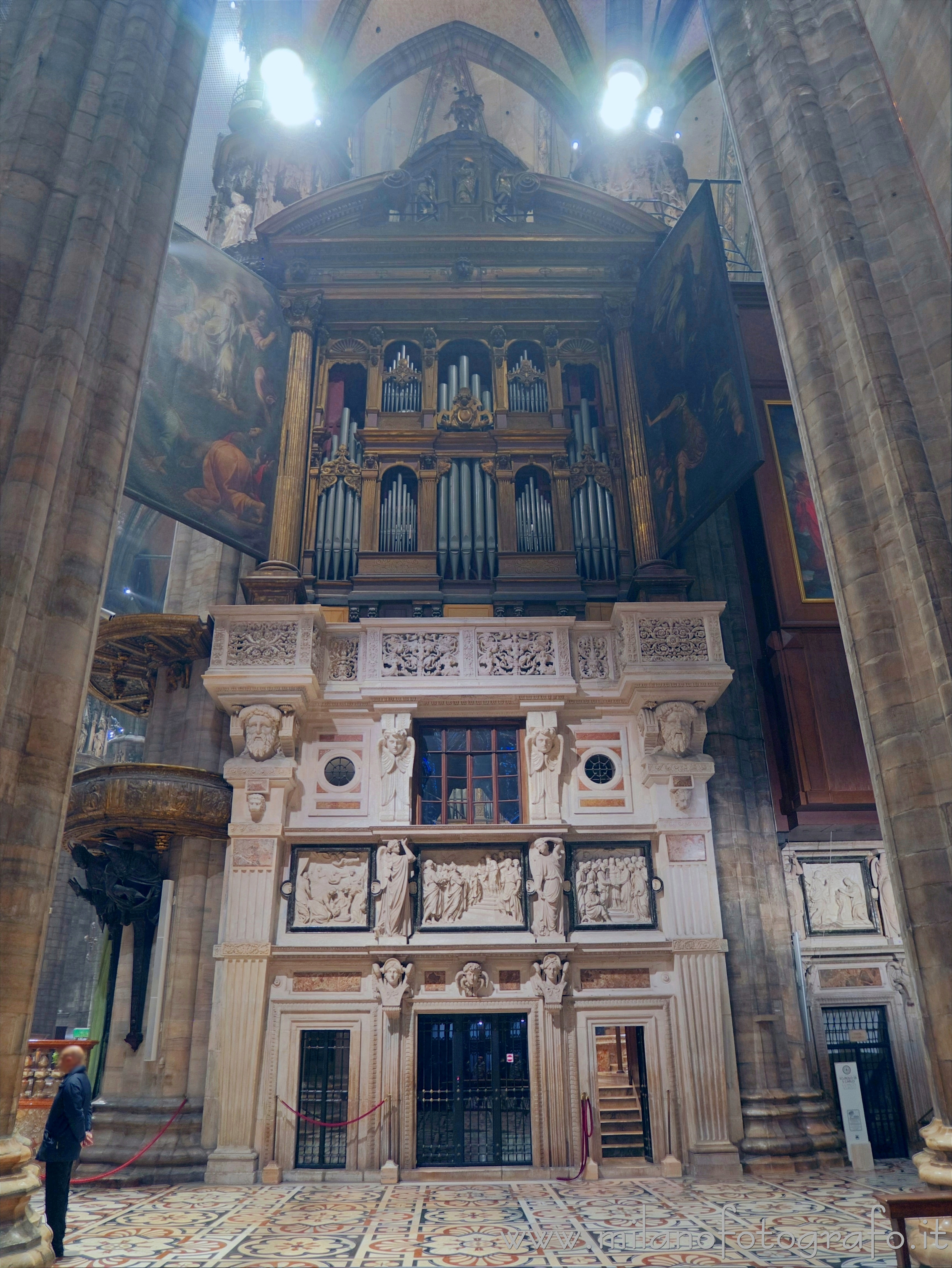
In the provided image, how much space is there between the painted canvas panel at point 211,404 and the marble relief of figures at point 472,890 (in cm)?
487

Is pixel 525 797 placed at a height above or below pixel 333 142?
below

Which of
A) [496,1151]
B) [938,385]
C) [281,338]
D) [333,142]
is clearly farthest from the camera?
[333,142]

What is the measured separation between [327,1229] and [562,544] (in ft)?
27.7

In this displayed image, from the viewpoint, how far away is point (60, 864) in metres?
20.9

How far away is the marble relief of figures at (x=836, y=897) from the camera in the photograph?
38.3ft

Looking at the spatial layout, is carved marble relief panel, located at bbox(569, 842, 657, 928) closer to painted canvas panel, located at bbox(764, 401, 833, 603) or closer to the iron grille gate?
the iron grille gate

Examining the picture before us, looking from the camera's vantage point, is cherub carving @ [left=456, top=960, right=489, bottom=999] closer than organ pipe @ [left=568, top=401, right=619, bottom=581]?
Yes

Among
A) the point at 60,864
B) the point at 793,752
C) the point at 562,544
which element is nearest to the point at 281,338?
the point at 562,544

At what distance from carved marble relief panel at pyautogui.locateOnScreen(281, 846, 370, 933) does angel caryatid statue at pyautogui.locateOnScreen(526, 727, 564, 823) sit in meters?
2.20

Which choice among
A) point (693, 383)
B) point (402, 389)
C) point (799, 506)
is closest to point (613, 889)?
point (799, 506)

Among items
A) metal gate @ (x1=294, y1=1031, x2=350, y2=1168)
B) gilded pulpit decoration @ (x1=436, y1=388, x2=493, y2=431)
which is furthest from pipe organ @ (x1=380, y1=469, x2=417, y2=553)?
metal gate @ (x1=294, y1=1031, x2=350, y2=1168)

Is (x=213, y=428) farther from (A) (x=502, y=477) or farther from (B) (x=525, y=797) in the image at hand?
(B) (x=525, y=797)

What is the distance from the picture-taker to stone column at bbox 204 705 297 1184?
994cm

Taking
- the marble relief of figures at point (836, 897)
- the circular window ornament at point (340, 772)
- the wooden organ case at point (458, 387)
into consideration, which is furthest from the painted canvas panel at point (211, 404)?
the marble relief of figures at point (836, 897)
